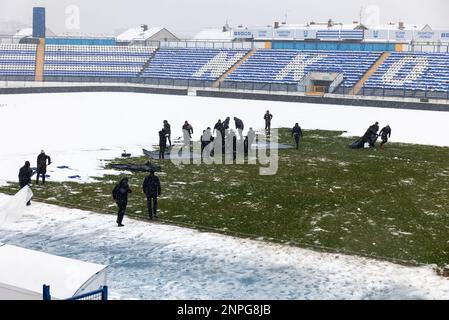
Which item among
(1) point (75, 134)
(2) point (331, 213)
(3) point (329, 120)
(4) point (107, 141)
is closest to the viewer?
(2) point (331, 213)

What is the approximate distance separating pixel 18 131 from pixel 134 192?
16099mm

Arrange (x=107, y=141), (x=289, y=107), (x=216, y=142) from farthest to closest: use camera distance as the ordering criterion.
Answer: (x=289, y=107) → (x=107, y=141) → (x=216, y=142)

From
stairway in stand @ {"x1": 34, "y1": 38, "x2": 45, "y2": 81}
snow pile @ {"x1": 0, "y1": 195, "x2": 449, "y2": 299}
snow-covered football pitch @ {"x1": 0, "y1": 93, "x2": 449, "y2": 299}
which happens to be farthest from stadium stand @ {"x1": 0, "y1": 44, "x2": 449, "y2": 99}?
snow pile @ {"x1": 0, "y1": 195, "x2": 449, "y2": 299}

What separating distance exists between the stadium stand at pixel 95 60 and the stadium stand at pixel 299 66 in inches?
575

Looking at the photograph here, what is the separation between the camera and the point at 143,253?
14.1 m

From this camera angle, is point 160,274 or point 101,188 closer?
point 160,274

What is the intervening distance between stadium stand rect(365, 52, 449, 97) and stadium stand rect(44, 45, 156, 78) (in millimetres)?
29850

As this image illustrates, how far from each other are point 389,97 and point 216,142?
1342 inches

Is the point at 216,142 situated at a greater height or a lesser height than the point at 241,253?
greater

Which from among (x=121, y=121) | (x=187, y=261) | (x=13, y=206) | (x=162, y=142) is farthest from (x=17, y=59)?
(x=187, y=261)

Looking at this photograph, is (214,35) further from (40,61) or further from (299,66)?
(299,66)

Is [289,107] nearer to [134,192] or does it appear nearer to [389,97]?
[389,97]
